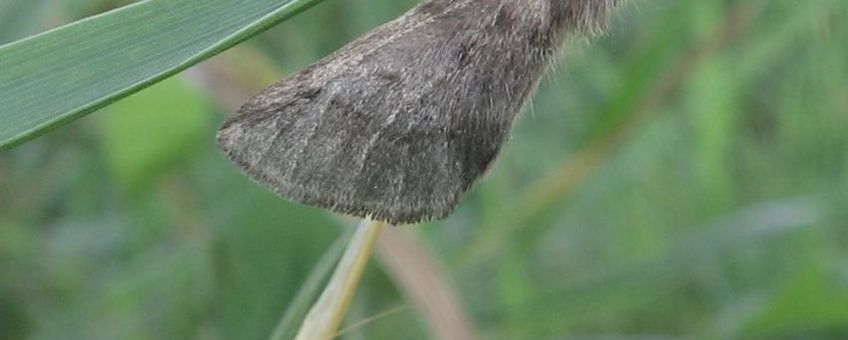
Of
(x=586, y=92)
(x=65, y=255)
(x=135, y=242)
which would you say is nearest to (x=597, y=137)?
(x=586, y=92)

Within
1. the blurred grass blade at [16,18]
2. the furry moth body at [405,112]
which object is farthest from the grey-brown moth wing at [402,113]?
the blurred grass blade at [16,18]

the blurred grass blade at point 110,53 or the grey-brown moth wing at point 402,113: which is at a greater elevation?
the grey-brown moth wing at point 402,113

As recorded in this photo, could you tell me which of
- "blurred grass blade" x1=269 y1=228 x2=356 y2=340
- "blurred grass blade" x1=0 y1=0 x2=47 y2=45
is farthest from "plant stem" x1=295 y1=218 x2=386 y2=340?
"blurred grass blade" x1=0 y1=0 x2=47 y2=45

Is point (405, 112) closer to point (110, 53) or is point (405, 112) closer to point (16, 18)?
point (110, 53)

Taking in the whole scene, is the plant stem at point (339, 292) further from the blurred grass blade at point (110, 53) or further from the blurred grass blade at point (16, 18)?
the blurred grass blade at point (16, 18)

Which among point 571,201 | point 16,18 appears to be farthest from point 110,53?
point 571,201

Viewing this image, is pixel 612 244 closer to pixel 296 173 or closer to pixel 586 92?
pixel 586 92
